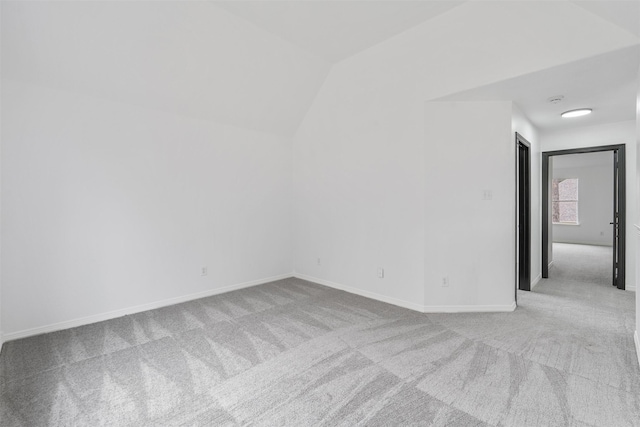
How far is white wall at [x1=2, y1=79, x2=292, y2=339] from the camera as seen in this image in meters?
2.83

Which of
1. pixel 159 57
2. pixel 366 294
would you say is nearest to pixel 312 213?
pixel 366 294

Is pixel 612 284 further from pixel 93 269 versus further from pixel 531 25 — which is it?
pixel 93 269

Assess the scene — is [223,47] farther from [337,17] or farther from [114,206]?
[114,206]

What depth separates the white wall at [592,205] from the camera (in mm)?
8562

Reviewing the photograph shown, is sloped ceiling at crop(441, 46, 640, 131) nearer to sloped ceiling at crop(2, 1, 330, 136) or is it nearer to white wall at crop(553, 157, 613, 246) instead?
sloped ceiling at crop(2, 1, 330, 136)

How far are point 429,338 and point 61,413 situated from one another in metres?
2.66

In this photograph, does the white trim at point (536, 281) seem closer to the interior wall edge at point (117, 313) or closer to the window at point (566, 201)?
the interior wall edge at point (117, 313)

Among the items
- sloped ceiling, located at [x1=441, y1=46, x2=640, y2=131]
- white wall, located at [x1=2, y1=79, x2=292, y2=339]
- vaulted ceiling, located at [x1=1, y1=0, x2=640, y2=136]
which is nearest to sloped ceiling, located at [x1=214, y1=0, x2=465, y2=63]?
vaulted ceiling, located at [x1=1, y1=0, x2=640, y2=136]

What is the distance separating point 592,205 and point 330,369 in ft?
33.8

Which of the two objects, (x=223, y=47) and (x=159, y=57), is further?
(x=223, y=47)

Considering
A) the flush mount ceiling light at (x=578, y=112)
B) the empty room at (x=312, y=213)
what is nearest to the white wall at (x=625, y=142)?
the empty room at (x=312, y=213)

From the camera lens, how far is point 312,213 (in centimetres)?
476

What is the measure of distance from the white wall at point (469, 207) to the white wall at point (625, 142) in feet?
7.03

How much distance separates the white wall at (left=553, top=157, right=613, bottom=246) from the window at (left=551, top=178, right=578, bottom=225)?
16cm
